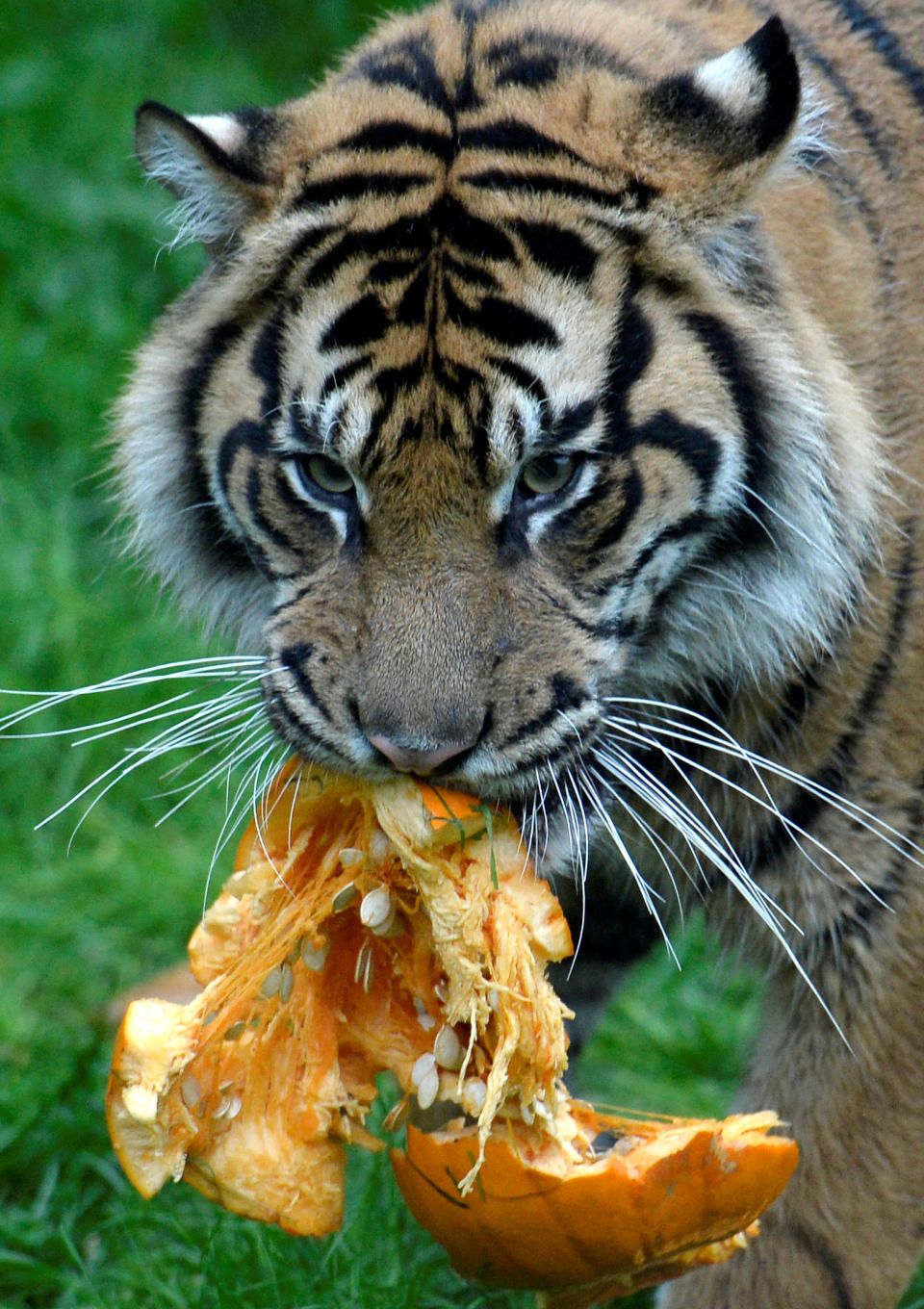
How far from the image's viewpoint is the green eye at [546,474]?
2.17 metres

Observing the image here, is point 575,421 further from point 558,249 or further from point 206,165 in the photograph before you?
point 206,165

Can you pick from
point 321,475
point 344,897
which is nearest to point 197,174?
point 321,475

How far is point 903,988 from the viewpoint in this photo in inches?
99.0

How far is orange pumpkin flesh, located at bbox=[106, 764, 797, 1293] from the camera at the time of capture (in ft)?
6.70

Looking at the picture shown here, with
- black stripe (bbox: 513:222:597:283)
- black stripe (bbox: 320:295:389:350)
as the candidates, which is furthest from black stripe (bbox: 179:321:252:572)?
black stripe (bbox: 513:222:597:283)

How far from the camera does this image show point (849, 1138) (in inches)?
102

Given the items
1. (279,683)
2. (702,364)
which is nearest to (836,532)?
(702,364)

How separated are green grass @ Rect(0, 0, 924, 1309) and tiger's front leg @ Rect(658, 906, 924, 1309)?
293 millimetres

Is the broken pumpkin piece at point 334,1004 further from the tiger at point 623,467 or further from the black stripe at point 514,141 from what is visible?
the black stripe at point 514,141

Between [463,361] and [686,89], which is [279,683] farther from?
[686,89]

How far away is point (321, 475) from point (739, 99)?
0.72 meters

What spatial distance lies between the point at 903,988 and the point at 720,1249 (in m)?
0.52

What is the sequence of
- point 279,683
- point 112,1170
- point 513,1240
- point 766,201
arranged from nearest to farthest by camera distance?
point 513,1240
point 279,683
point 766,201
point 112,1170

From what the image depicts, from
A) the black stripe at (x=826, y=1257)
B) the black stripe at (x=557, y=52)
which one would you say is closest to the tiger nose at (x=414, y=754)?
the black stripe at (x=557, y=52)
